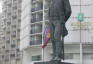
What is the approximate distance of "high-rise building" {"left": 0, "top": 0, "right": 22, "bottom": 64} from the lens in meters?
110

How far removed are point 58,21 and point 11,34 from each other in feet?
330

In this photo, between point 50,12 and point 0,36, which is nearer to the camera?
point 50,12

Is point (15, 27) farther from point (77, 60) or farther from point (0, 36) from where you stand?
point (77, 60)

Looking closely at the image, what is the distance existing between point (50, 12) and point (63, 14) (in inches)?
24.2

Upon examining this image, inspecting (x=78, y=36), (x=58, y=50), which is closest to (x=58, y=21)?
(x=58, y=50)

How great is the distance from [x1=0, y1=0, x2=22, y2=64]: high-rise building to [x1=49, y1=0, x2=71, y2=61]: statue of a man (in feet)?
312

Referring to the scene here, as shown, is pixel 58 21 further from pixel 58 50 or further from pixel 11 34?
pixel 11 34

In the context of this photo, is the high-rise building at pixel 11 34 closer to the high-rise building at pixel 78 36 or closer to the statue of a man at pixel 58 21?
the high-rise building at pixel 78 36

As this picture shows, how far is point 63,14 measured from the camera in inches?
491

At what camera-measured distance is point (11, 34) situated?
112000 millimetres

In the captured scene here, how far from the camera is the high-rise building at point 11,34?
360 ft

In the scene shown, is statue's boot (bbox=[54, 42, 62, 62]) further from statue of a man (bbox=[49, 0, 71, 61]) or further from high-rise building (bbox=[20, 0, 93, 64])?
high-rise building (bbox=[20, 0, 93, 64])

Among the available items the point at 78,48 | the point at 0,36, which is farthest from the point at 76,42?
the point at 0,36

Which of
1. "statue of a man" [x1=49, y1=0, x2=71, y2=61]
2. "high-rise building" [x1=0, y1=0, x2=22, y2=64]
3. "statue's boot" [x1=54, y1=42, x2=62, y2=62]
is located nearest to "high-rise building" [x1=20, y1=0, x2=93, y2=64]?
"statue of a man" [x1=49, y1=0, x2=71, y2=61]
